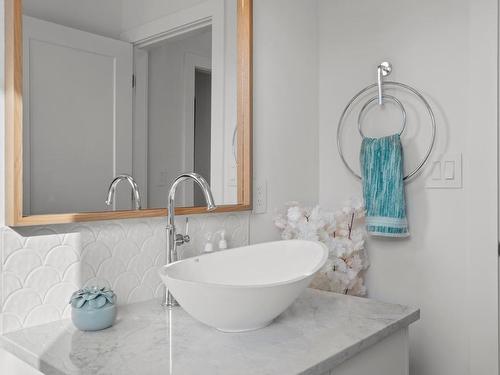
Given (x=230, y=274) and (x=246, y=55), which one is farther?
(x=246, y=55)

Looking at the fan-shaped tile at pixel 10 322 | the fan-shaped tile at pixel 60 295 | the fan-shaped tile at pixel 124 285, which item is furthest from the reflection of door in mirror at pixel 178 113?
the fan-shaped tile at pixel 10 322

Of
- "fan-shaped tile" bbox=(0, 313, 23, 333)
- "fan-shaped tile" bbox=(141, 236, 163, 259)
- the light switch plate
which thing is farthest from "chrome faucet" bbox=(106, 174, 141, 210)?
the light switch plate

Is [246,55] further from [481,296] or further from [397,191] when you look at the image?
[481,296]

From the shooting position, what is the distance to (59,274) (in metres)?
1.17

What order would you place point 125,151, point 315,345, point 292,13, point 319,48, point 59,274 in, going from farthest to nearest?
point 319,48 < point 292,13 < point 125,151 < point 59,274 < point 315,345

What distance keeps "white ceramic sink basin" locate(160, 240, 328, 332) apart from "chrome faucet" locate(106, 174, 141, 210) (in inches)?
9.9

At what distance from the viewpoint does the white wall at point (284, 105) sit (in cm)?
178

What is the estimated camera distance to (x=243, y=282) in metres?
1.40

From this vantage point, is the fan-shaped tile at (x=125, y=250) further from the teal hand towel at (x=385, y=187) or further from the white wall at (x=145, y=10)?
the teal hand towel at (x=385, y=187)

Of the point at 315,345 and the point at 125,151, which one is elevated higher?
the point at 125,151

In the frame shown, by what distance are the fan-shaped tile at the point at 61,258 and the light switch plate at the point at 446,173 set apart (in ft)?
4.16

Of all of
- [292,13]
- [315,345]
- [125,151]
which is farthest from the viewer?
[292,13]

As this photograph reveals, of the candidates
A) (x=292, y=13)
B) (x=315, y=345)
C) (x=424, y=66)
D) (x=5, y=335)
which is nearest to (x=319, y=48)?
(x=292, y=13)

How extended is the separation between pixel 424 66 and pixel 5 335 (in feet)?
5.31
